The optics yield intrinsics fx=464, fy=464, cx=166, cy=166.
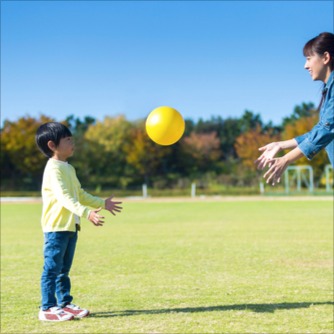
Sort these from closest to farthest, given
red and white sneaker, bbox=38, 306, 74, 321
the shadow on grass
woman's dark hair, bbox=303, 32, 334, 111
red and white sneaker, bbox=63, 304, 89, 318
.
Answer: woman's dark hair, bbox=303, 32, 334, 111, red and white sneaker, bbox=38, 306, 74, 321, red and white sneaker, bbox=63, 304, 89, 318, the shadow on grass

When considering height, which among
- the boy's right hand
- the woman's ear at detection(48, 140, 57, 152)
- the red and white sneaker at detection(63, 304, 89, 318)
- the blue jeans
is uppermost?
the woman's ear at detection(48, 140, 57, 152)

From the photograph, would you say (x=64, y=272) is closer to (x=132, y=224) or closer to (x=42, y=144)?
(x=42, y=144)

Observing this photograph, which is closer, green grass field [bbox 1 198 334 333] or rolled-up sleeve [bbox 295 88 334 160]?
rolled-up sleeve [bbox 295 88 334 160]

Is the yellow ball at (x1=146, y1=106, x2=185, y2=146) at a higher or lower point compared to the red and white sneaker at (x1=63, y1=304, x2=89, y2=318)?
higher

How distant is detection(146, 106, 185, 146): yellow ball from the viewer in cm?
476

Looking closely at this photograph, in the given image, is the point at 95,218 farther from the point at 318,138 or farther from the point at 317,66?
the point at 317,66

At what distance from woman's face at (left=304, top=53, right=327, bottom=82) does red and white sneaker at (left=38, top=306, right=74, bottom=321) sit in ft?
10.6

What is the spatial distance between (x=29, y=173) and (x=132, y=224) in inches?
1386

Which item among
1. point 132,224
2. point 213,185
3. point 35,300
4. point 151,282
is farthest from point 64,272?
point 213,185

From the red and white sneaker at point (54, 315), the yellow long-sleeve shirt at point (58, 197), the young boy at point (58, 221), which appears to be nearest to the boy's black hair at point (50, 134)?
the young boy at point (58, 221)

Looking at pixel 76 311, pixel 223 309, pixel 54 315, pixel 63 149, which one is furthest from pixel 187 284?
pixel 63 149

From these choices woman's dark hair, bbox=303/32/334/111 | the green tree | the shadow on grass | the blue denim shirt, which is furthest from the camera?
the green tree

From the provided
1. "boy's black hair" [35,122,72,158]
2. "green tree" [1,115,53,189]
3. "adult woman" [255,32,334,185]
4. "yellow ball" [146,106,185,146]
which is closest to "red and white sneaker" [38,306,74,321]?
"boy's black hair" [35,122,72,158]

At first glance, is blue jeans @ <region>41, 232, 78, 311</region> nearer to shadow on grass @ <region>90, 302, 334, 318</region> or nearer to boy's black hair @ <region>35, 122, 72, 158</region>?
shadow on grass @ <region>90, 302, 334, 318</region>
